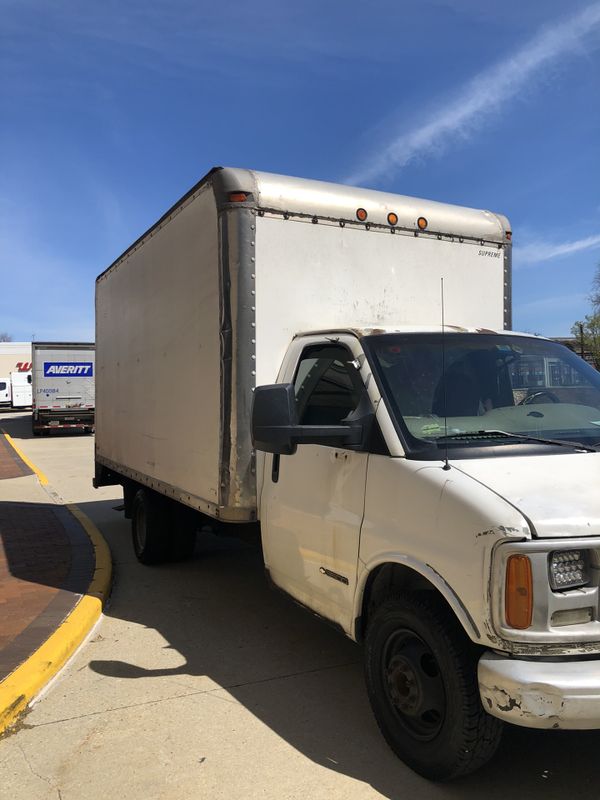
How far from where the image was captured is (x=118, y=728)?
12.0 feet

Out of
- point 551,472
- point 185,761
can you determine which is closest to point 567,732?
point 551,472

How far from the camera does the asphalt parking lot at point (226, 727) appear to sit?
10.1 ft

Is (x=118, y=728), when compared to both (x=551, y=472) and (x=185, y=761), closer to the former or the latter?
(x=185, y=761)

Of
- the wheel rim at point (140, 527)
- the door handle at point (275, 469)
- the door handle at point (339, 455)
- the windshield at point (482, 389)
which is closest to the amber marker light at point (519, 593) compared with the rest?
the windshield at point (482, 389)

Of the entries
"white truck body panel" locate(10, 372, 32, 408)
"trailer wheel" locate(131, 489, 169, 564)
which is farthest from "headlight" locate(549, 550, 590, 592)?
"white truck body panel" locate(10, 372, 32, 408)

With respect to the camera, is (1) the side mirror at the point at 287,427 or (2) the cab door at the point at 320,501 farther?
(2) the cab door at the point at 320,501

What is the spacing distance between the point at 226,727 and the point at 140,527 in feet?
12.5

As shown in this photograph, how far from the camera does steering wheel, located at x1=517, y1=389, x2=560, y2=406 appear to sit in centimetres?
372

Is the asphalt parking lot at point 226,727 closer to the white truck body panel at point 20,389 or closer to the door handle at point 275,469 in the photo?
the door handle at point 275,469

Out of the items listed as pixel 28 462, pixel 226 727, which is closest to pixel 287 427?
pixel 226 727

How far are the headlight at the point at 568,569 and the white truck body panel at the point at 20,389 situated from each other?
44.6 m

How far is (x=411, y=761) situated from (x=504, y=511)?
1.34 metres

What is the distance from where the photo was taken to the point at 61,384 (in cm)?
2542

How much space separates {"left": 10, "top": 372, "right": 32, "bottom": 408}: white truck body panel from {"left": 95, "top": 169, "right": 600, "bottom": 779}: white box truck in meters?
40.9
